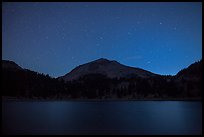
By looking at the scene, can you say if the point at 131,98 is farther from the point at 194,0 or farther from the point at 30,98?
the point at 194,0

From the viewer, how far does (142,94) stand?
199250mm

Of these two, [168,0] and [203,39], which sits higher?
[168,0]

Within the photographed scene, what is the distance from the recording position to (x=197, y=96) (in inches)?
7190

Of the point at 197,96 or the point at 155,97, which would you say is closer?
the point at 197,96

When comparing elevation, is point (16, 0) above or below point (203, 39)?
above

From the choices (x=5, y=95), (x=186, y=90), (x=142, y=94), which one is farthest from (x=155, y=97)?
(x=5, y=95)

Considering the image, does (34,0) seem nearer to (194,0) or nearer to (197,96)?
(194,0)

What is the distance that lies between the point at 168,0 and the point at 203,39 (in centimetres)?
247

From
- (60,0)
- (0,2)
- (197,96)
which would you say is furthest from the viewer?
(197,96)

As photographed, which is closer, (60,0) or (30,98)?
(60,0)

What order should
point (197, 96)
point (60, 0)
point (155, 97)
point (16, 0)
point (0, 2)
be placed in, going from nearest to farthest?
1. point (0, 2)
2. point (60, 0)
3. point (16, 0)
4. point (197, 96)
5. point (155, 97)

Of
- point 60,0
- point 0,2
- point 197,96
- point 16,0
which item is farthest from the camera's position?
point 197,96

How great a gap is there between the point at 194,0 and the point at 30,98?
196454mm

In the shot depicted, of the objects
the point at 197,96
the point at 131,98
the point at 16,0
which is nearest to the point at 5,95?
the point at 131,98
